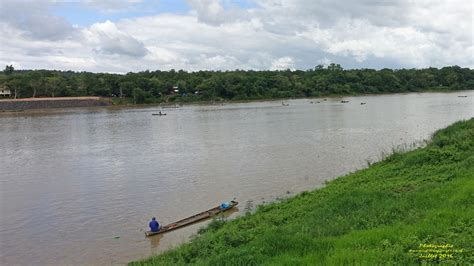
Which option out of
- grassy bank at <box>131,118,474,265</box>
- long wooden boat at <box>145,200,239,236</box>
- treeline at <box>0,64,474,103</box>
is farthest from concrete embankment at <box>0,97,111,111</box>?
grassy bank at <box>131,118,474,265</box>

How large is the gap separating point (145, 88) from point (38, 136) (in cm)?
7386

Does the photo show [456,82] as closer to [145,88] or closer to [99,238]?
[145,88]

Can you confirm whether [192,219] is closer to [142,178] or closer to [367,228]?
[367,228]

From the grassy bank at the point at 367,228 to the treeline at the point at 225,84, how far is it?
112691 mm

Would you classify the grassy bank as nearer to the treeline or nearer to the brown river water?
the brown river water

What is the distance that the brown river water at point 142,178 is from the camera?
17.6 meters

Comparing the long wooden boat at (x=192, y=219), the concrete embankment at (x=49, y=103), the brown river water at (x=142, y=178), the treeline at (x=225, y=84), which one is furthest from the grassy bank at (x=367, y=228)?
the treeline at (x=225, y=84)

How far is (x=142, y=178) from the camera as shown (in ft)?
92.1

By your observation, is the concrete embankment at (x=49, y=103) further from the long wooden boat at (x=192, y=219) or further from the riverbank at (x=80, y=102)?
the long wooden boat at (x=192, y=219)

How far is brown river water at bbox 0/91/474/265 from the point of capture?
1761 centimetres

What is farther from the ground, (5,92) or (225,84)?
(225,84)

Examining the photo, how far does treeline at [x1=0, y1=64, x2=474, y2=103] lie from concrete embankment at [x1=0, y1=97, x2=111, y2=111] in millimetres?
5933

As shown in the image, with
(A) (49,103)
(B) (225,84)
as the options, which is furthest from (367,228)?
(B) (225,84)

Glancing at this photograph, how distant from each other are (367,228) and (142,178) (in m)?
20.1
